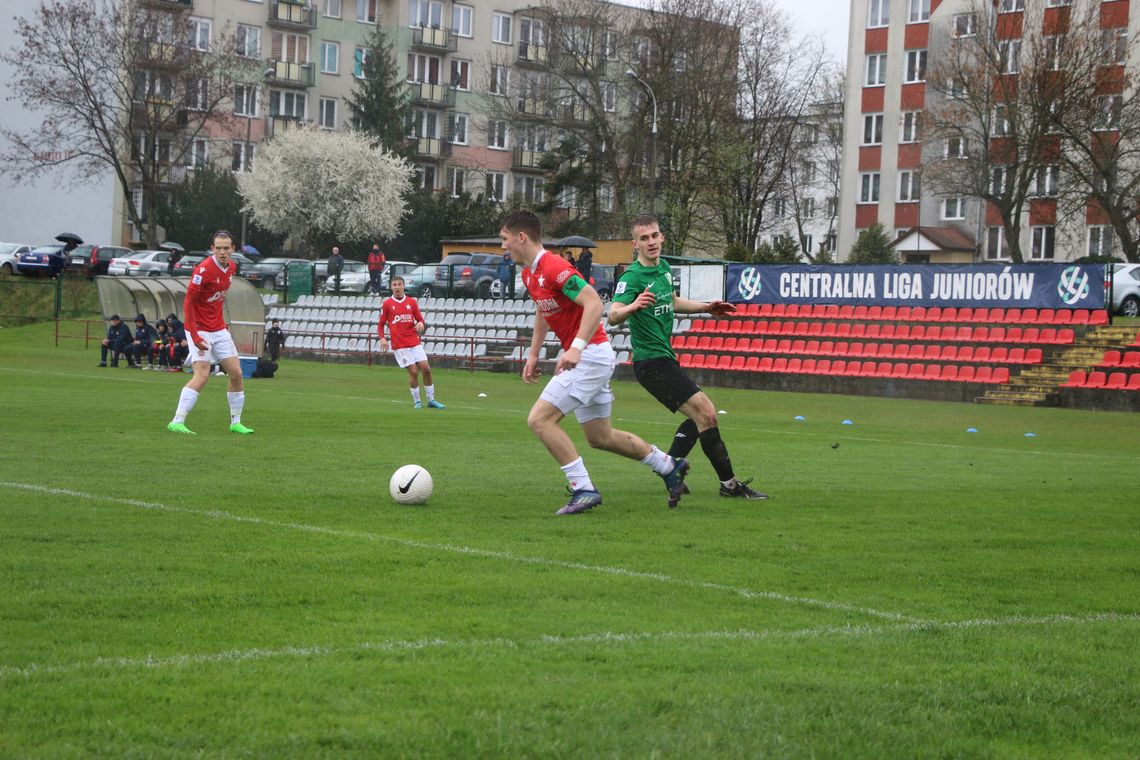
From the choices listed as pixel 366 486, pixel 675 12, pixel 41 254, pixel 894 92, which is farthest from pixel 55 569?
pixel 894 92

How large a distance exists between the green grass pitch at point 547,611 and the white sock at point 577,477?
281 millimetres

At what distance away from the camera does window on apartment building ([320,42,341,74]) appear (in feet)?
283

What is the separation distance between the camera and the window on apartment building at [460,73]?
294ft

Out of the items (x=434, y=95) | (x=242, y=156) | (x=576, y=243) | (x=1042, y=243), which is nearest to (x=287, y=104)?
(x=242, y=156)

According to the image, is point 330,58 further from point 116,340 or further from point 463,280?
point 116,340

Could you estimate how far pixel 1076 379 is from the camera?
97.1ft

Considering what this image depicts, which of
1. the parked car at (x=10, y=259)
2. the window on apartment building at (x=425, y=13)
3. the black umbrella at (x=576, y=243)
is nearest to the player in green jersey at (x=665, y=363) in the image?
the black umbrella at (x=576, y=243)

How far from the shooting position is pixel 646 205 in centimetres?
6269

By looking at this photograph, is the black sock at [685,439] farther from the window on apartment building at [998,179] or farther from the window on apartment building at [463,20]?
the window on apartment building at [463,20]

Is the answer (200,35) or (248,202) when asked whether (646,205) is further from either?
(200,35)

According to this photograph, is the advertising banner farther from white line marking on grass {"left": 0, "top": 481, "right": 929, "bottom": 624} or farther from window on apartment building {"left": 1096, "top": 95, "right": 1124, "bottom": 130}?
white line marking on grass {"left": 0, "top": 481, "right": 929, "bottom": 624}

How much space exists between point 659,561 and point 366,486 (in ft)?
12.7

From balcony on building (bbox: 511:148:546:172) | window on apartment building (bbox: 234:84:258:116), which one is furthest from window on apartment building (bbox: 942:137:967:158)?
window on apartment building (bbox: 234:84:258:116)

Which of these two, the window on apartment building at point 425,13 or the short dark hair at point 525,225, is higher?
the window on apartment building at point 425,13
